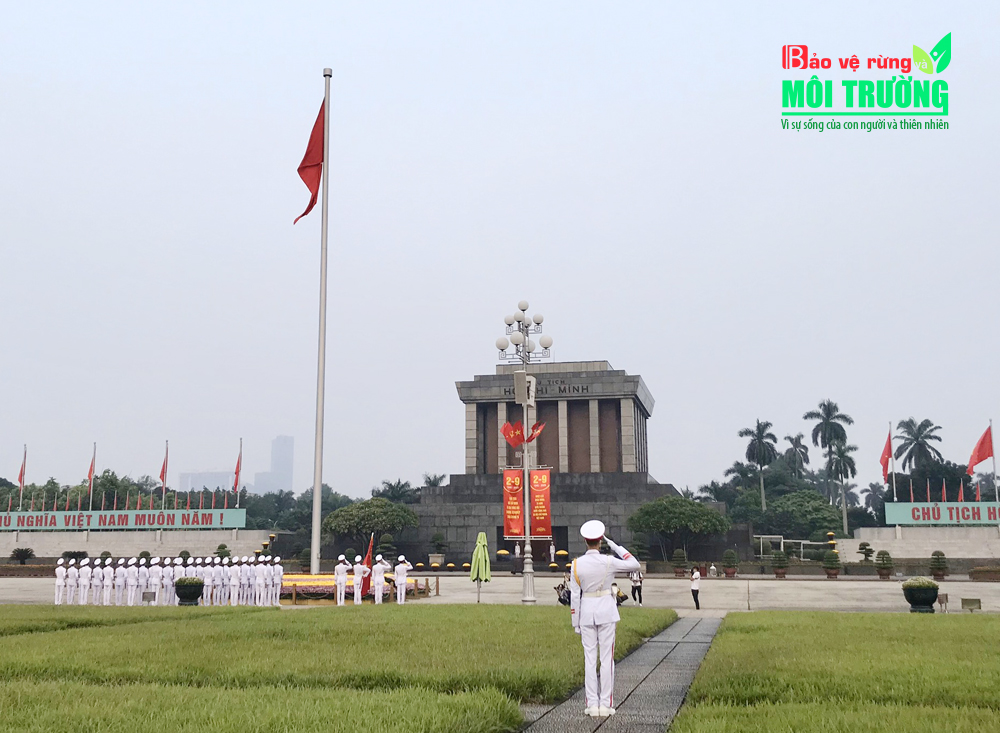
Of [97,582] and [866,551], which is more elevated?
[97,582]

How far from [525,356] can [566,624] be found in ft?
45.3

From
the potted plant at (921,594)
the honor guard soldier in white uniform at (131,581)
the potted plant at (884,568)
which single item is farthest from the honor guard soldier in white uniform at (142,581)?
the potted plant at (884,568)

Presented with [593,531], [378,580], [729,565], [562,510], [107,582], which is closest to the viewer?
[593,531]

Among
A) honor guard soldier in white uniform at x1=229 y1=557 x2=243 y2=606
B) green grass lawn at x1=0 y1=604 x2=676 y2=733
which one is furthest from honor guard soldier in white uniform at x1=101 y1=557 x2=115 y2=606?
green grass lawn at x1=0 y1=604 x2=676 y2=733

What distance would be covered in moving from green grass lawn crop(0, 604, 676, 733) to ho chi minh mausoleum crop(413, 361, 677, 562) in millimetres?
45799

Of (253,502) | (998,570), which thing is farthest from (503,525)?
(253,502)

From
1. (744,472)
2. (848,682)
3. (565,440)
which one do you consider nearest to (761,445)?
(744,472)

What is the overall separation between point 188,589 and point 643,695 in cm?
2041

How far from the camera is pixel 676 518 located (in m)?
56.6

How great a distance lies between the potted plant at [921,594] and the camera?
1000 inches

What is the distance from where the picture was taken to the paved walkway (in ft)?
29.0

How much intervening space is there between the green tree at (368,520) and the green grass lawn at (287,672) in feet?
130

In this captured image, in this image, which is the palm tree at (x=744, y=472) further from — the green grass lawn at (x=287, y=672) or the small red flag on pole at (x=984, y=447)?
the green grass lawn at (x=287, y=672)

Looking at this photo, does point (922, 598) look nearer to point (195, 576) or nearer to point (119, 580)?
point (195, 576)
